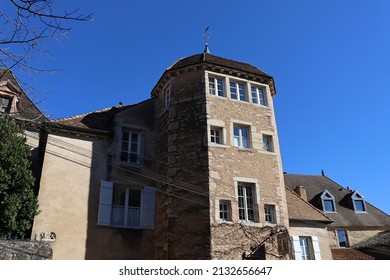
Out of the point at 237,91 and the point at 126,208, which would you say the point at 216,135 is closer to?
the point at 237,91

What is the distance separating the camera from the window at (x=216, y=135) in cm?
1492

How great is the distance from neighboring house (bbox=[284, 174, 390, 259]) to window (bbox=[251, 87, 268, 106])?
864cm

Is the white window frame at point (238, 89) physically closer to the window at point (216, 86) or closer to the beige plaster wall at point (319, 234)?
the window at point (216, 86)

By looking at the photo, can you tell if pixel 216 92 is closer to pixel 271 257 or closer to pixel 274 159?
pixel 274 159

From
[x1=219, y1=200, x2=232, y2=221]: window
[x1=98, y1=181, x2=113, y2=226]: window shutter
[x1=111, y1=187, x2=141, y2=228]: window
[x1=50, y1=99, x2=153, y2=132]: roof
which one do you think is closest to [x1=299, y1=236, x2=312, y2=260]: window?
[x1=219, y1=200, x2=232, y2=221]: window

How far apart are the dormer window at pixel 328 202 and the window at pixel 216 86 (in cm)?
1248

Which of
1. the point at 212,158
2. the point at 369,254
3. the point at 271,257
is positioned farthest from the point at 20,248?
the point at 369,254

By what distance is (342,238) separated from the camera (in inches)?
896

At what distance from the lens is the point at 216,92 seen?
15.9 metres

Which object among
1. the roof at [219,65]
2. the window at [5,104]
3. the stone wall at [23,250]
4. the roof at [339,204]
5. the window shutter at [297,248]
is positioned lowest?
the stone wall at [23,250]

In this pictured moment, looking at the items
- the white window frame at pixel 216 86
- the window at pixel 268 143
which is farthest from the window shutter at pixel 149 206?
the window at pixel 268 143

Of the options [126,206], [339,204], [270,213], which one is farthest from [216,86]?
[339,204]

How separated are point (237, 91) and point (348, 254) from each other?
37.7ft

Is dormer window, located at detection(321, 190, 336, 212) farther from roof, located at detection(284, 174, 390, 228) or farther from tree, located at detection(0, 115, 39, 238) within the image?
tree, located at detection(0, 115, 39, 238)
